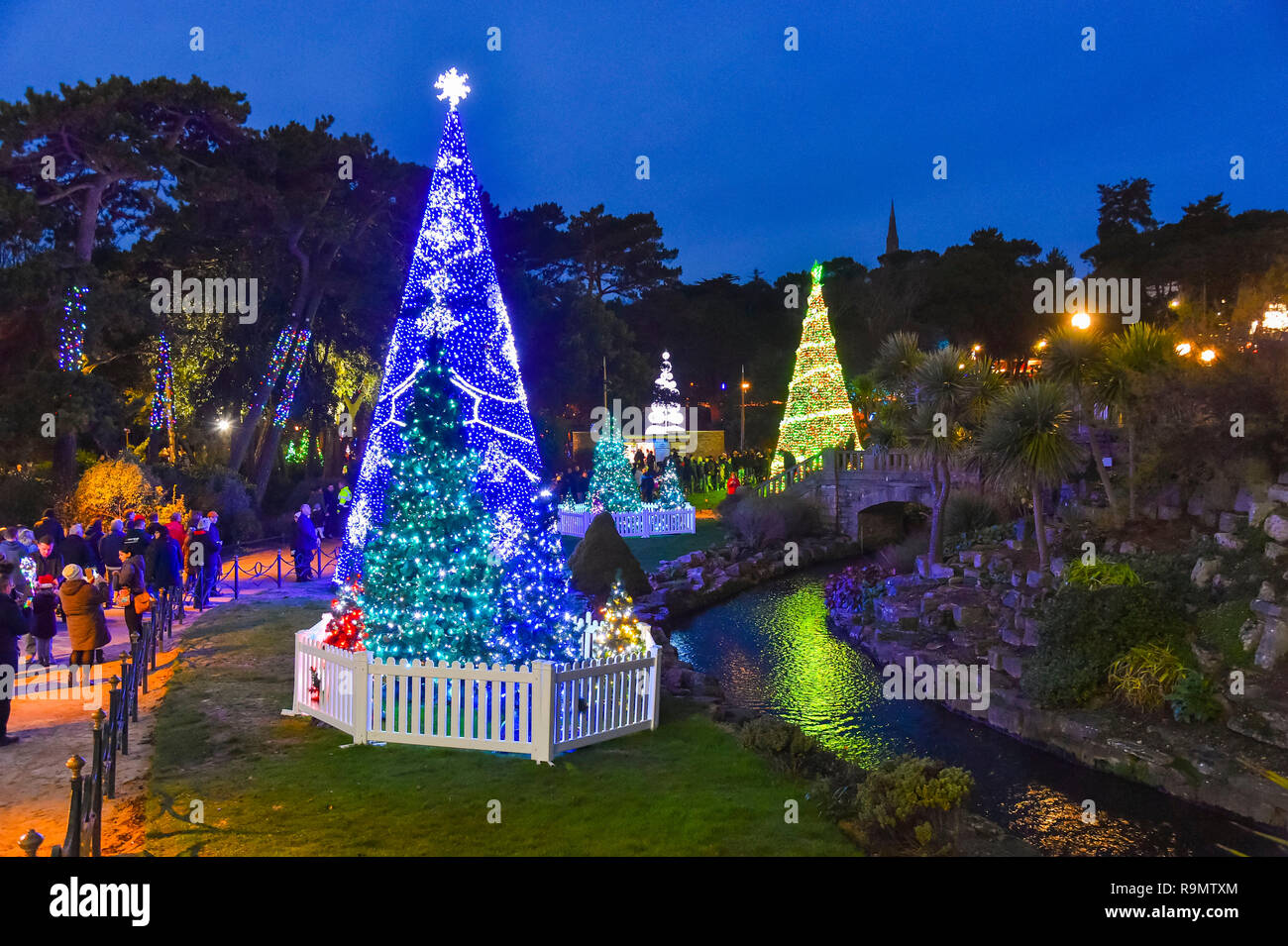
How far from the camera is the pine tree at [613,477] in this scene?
2656 cm

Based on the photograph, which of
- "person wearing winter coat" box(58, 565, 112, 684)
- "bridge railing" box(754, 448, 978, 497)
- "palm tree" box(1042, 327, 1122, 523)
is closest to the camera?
"person wearing winter coat" box(58, 565, 112, 684)

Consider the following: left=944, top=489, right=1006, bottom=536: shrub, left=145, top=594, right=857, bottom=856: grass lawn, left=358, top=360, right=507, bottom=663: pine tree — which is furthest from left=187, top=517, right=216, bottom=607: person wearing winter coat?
left=944, top=489, right=1006, bottom=536: shrub

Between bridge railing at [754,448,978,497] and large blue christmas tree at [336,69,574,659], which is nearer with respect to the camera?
large blue christmas tree at [336,69,574,659]

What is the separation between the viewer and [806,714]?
39.8ft

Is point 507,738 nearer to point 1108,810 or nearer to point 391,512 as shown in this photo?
point 391,512

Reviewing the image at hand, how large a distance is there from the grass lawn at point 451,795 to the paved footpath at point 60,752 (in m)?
0.18

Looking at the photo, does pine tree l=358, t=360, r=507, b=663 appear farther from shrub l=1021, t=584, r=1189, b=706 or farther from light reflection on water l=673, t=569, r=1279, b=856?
shrub l=1021, t=584, r=1189, b=706

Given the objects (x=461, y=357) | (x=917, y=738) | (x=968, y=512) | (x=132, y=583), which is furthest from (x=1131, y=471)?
(x=132, y=583)

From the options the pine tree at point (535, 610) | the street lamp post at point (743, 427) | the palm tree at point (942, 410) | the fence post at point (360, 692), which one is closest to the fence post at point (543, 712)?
the pine tree at point (535, 610)

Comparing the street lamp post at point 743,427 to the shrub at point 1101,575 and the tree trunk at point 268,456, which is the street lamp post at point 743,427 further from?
the shrub at point 1101,575

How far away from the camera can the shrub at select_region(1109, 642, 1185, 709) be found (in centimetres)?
1045

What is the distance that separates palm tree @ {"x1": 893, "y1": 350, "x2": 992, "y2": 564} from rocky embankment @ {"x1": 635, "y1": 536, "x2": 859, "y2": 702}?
14.1 ft

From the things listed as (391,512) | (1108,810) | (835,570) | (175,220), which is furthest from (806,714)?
(175,220)

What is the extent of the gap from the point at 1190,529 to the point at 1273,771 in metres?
6.07
